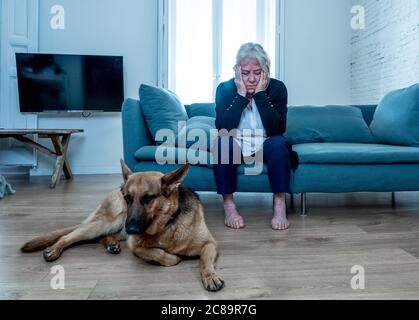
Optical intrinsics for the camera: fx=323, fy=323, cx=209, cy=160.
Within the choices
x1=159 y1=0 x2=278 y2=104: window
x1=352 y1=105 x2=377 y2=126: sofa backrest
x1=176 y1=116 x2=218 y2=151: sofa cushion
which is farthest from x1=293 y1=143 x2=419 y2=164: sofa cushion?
x1=159 y1=0 x2=278 y2=104: window

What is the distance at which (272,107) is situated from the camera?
191 centimetres

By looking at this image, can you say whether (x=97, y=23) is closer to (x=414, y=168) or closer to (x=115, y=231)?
(x=115, y=231)

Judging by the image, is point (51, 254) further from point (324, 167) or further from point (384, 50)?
point (384, 50)

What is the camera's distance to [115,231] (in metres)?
1.49

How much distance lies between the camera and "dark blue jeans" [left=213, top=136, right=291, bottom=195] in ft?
5.92

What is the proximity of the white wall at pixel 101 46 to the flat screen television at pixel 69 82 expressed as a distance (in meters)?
0.22

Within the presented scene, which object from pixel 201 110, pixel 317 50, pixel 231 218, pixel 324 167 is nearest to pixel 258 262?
pixel 231 218

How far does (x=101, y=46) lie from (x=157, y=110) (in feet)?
8.17

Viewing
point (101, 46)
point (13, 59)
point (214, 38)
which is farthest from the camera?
point (214, 38)

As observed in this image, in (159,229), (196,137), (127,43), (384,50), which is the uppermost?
(127,43)

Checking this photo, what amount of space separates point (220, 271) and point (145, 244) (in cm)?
31

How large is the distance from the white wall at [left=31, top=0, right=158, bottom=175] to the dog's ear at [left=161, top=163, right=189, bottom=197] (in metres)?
3.11
